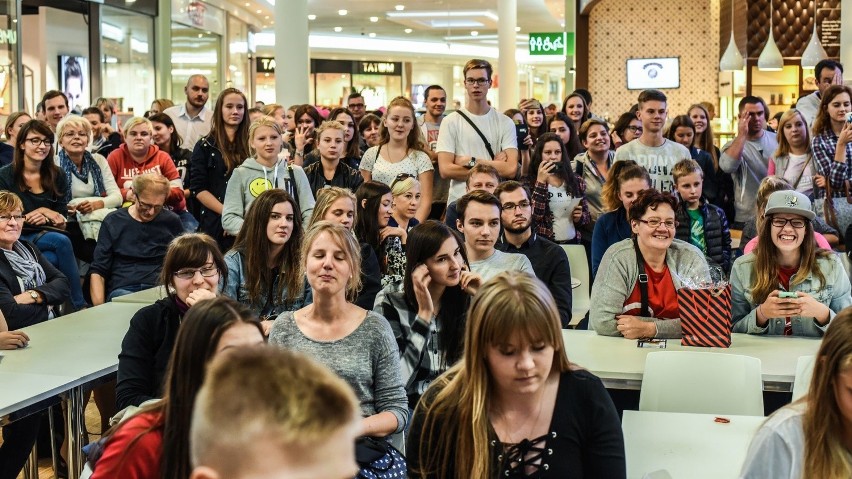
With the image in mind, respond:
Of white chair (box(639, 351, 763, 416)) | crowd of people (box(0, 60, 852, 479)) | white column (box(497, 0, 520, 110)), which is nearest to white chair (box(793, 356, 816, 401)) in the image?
white chair (box(639, 351, 763, 416))

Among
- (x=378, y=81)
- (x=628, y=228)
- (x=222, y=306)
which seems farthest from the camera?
(x=378, y=81)

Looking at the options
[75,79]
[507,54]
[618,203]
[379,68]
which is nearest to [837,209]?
[618,203]

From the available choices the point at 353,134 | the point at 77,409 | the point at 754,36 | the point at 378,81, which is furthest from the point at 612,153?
the point at 378,81

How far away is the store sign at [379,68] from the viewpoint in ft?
109

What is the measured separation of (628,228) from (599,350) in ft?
5.78

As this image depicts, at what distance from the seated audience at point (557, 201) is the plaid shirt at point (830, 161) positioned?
1.52 m

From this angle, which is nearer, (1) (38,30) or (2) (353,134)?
(2) (353,134)

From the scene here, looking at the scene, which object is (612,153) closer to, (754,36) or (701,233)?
(701,233)

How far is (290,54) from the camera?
1268cm

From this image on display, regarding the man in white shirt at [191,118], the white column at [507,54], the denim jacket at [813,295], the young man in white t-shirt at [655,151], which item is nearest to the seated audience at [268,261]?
the denim jacket at [813,295]

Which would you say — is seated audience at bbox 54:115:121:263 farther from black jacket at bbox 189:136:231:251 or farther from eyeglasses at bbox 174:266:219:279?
eyeglasses at bbox 174:266:219:279

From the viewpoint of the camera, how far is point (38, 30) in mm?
14914

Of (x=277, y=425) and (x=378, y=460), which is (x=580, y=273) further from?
(x=277, y=425)

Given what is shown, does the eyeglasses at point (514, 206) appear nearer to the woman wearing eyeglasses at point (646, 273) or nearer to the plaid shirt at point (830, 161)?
the woman wearing eyeglasses at point (646, 273)
